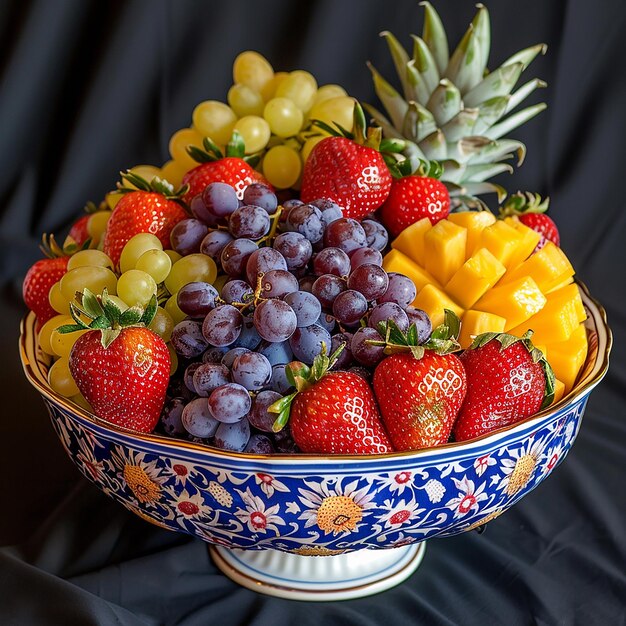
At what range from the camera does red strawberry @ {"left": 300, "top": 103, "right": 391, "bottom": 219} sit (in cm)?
104

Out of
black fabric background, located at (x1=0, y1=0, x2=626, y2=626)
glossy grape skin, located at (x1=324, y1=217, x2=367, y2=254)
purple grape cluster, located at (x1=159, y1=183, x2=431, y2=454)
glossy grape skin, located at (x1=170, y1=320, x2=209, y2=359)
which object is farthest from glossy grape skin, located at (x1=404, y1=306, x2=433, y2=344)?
black fabric background, located at (x1=0, y1=0, x2=626, y2=626)

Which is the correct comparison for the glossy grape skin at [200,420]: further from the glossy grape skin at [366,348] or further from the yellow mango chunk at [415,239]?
the yellow mango chunk at [415,239]

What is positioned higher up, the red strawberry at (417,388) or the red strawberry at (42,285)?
the red strawberry at (417,388)

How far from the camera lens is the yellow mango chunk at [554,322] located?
982 mm

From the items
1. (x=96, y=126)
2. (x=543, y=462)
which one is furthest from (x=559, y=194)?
(x=543, y=462)

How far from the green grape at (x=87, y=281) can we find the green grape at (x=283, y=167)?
0.29 metres

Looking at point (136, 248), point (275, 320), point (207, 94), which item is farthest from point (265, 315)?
point (207, 94)

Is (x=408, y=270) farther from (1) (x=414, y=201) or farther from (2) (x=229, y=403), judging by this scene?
(2) (x=229, y=403)

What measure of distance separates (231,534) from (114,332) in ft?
0.77

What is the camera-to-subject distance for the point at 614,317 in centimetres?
169

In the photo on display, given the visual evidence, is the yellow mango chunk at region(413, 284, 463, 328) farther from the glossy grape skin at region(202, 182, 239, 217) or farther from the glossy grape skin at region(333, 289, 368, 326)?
the glossy grape skin at region(202, 182, 239, 217)

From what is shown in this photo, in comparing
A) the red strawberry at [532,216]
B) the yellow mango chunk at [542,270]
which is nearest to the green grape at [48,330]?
the yellow mango chunk at [542,270]

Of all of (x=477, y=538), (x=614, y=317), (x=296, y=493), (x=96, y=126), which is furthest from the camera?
(x=96, y=126)

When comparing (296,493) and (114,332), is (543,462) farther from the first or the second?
(114,332)
